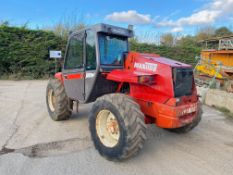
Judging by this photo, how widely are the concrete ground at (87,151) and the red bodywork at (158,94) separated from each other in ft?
1.88

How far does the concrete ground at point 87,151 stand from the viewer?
2863 mm

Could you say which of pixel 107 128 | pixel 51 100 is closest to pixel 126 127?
pixel 107 128

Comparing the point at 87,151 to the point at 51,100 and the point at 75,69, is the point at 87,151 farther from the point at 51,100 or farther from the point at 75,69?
the point at 51,100

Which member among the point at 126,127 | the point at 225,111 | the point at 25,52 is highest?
the point at 25,52

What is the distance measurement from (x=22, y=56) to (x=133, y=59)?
1091 cm

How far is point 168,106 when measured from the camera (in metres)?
2.95

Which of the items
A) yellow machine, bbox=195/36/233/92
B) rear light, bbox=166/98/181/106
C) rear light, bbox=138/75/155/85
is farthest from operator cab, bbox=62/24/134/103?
yellow machine, bbox=195/36/233/92

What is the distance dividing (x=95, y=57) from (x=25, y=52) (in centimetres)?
1051

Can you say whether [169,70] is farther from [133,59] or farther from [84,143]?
[84,143]

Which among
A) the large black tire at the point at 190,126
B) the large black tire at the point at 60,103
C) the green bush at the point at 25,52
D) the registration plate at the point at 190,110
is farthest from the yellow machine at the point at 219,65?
Result: the green bush at the point at 25,52

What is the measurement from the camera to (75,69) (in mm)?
4125

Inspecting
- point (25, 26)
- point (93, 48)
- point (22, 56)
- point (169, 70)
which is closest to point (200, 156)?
point (169, 70)

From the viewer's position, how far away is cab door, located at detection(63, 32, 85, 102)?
12.8ft

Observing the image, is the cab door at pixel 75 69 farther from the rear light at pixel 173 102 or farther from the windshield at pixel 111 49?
the rear light at pixel 173 102
